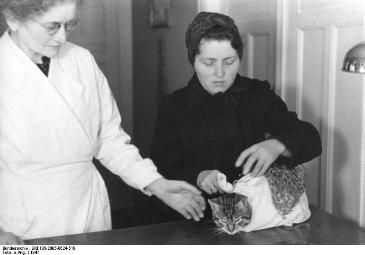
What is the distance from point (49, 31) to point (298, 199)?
622mm

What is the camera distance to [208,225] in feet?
3.15

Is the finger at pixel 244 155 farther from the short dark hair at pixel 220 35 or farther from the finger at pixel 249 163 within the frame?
the short dark hair at pixel 220 35

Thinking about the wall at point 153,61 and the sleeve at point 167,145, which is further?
the wall at point 153,61

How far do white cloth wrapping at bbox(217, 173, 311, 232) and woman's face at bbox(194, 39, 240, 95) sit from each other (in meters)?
0.31

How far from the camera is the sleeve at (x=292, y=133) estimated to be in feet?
3.42

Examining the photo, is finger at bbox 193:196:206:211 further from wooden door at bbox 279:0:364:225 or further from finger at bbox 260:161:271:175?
wooden door at bbox 279:0:364:225

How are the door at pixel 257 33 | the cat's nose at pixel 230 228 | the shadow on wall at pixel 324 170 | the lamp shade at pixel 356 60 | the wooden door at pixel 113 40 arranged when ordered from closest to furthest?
the lamp shade at pixel 356 60
the cat's nose at pixel 230 228
the shadow on wall at pixel 324 170
the door at pixel 257 33
the wooden door at pixel 113 40

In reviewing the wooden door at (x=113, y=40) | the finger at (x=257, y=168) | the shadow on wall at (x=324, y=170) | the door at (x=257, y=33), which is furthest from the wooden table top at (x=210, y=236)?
the wooden door at (x=113, y=40)

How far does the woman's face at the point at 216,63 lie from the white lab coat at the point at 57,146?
0.25m

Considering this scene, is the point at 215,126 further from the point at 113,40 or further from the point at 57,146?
the point at 113,40

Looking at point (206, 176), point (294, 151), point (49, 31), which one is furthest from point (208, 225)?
point (49, 31)

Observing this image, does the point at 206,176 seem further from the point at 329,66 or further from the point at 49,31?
the point at 329,66

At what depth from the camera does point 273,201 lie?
36.8 inches

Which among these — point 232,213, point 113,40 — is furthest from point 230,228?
point 113,40
